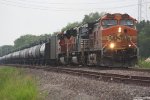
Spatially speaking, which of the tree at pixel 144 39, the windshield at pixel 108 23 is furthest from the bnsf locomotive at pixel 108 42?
the tree at pixel 144 39

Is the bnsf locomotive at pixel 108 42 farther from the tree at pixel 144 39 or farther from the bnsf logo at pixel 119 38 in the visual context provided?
the tree at pixel 144 39

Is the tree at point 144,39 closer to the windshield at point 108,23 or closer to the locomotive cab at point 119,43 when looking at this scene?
the windshield at point 108,23

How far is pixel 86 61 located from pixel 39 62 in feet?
58.0

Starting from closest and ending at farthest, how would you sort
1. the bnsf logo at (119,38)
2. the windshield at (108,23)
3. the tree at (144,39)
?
the bnsf logo at (119,38), the windshield at (108,23), the tree at (144,39)

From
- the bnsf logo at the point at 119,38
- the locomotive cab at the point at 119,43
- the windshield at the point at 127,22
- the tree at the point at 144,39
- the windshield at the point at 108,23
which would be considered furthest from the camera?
the tree at the point at 144,39

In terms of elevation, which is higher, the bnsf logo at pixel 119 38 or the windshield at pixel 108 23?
the windshield at pixel 108 23

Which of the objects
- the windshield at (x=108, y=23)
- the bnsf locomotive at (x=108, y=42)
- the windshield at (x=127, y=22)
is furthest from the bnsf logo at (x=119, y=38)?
the windshield at (x=127, y=22)

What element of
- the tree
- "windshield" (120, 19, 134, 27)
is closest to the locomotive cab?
"windshield" (120, 19, 134, 27)

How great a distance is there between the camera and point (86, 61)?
27.7 metres

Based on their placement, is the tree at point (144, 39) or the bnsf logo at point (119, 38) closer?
the bnsf logo at point (119, 38)

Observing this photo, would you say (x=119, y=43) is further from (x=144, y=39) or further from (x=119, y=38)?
(x=144, y=39)

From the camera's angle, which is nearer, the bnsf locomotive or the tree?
the bnsf locomotive

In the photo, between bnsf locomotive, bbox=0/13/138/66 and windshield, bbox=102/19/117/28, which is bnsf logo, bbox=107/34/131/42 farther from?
windshield, bbox=102/19/117/28

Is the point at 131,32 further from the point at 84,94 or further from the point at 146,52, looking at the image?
the point at 146,52
